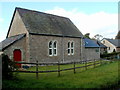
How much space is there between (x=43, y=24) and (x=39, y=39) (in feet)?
11.0

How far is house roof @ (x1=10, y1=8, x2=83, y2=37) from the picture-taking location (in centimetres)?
2030

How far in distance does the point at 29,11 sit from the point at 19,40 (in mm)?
6456

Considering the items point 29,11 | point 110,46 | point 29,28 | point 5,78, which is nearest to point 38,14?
point 29,11

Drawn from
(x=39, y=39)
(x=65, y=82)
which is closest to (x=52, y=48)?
(x=39, y=39)

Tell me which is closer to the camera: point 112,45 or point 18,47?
point 18,47

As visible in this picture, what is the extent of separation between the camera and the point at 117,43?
59.9 metres

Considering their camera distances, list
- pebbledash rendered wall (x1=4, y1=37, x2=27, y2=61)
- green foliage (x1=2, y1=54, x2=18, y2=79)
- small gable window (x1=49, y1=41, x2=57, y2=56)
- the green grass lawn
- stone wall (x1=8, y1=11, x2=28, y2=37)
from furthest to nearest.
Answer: small gable window (x1=49, y1=41, x2=57, y2=56) → stone wall (x1=8, y1=11, x2=28, y2=37) → pebbledash rendered wall (x1=4, y1=37, x2=27, y2=61) → green foliage (x1=2, y1=54, x2=18, y2=79) → the green grass lawn

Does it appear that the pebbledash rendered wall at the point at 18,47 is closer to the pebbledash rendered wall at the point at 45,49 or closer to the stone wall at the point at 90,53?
the pebbledash rendered wall at the point at 45,49

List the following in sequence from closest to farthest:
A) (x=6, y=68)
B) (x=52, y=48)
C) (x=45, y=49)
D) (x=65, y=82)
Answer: (x=65, y=82) < (x=6, y=68) < (x=45, y=49) < (x=52, y=48)

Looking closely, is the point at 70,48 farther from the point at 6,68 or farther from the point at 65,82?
the point at 6,68

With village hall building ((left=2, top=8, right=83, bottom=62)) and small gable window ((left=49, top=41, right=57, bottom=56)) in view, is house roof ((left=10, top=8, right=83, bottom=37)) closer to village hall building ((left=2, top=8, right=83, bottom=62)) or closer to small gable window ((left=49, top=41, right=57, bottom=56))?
village hall building ((left=2, top=8, right=83, bottom=62))

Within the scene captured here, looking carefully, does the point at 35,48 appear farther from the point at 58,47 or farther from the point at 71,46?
the point at 71,46

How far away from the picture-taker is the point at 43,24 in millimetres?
22375

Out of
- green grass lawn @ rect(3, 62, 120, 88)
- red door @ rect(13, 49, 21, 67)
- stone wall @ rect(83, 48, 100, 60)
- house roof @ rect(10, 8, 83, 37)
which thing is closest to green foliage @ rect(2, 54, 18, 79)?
green grass lawn @ rect(3, 62, 120, 88)
